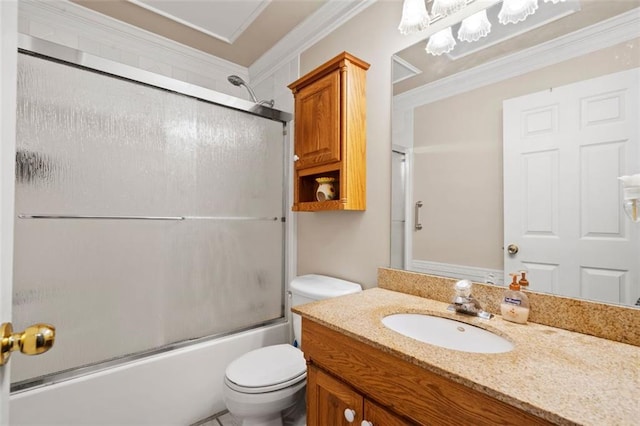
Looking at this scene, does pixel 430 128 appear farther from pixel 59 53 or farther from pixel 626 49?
pixel 59 53

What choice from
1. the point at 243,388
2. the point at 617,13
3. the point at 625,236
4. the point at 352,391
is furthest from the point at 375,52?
the point at 243,388

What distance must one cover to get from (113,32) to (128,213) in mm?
1436

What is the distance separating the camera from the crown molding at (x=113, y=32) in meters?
1.80

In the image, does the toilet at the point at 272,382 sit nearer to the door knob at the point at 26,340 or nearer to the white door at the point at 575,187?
the white door at the point at 575,187

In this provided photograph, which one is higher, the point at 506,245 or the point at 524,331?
the point at 506,245

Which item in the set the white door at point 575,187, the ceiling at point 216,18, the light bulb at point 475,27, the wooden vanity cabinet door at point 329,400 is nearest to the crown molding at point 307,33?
the ceiling at point 216,18

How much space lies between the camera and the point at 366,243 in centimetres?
166

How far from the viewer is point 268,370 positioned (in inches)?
55.5

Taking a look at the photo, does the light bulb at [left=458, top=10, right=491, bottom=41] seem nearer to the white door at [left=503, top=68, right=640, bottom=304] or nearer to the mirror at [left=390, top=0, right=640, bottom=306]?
the mirror at [left=390, top=0, right=640, bottom=306]

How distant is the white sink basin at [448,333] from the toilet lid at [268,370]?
1.88 ft

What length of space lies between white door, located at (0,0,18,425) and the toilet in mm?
893

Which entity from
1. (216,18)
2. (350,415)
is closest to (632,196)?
(350,415)

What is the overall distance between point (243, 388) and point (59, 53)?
1.67 meters

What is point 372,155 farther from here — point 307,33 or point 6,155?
point 6,155
